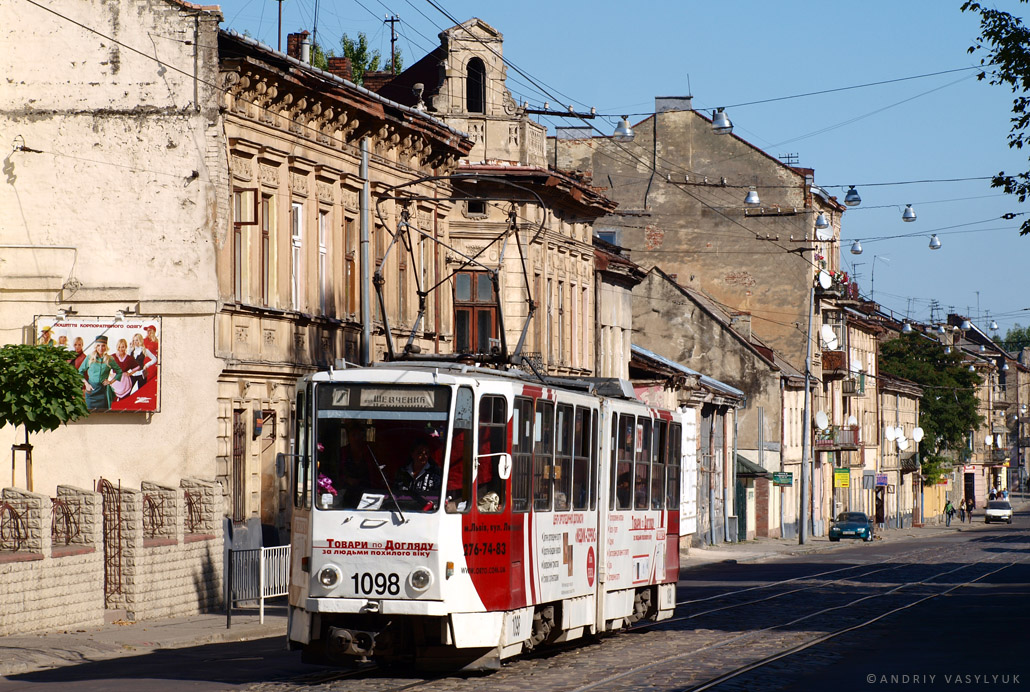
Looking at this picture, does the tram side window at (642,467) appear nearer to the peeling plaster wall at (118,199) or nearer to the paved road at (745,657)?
the paved road at (745,657)

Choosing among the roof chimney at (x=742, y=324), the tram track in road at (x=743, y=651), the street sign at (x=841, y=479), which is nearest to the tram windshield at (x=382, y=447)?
the tram track in road at (x=743, y=651)

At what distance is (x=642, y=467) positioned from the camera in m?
21.5

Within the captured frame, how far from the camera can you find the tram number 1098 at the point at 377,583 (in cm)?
1529

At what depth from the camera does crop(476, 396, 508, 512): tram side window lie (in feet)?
51.9

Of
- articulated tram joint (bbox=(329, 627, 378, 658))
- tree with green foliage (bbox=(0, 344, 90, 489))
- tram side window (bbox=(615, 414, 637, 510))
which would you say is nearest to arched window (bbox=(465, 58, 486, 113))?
tree with green foliage (bbox=(0, 344, 90, 489))

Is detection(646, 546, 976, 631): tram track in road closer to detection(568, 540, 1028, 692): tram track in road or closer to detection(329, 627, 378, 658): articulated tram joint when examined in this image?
detection(568, 540, 1028, 692): tram track in road

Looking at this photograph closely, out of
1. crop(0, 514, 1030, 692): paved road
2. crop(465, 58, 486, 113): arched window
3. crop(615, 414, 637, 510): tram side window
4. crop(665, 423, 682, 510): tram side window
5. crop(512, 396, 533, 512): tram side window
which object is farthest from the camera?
crop(465, 58, 486, 113): arched window

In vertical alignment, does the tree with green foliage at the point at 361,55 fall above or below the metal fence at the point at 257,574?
above

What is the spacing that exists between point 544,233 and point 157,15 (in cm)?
→ 1870

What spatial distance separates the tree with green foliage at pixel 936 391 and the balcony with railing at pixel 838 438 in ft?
76.7

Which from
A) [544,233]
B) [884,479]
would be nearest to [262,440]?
[544,233]

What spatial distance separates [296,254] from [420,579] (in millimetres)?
15509

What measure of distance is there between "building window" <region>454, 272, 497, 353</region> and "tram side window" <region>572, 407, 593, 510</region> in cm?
2212

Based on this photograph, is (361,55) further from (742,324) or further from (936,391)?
(936,391)
